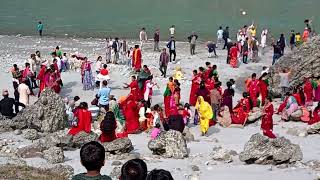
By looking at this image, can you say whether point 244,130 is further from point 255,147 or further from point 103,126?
point 103,126

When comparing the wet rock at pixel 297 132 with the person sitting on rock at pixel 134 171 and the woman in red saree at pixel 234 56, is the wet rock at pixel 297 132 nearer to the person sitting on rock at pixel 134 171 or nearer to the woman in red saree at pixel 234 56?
the woman in red saree at pixel 234 56

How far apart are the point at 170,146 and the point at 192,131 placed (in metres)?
3.62

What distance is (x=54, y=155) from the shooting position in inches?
529

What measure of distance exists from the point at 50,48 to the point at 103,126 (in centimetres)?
2202

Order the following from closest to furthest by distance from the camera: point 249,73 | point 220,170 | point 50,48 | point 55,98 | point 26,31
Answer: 1. point 220,170
2. point 55,98
3. point 249,73
4. point 50,48
5. point 26,31

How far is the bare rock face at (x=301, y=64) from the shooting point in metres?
21.9

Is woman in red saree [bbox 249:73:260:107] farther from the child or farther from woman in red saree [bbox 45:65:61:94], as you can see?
woman in red saree [bbox 45:65:61:94]

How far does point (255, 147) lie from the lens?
522 inches

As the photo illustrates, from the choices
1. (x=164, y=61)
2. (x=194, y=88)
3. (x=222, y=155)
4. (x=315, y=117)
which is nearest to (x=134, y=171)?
(x=222, y=155)

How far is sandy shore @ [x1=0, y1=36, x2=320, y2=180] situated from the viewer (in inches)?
494

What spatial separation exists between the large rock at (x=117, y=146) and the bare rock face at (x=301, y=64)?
9.43 metres

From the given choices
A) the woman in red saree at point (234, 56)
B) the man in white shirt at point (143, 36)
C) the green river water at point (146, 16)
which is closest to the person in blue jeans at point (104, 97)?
the woman in red saree at point (234, 56)

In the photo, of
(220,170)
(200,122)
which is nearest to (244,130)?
(200,122)

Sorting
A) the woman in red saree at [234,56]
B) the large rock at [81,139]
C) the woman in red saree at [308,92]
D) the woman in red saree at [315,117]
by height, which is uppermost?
the woman in red saree at [234,56]
